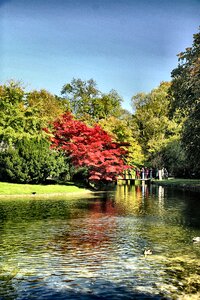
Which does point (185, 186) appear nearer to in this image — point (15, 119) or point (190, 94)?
point (190, 94)

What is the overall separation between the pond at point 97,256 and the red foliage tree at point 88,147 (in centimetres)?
1792

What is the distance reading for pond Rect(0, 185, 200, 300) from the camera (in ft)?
28.3

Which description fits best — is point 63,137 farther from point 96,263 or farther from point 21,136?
point 96,263

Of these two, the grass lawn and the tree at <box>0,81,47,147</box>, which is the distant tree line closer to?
the tree at <box>0,81,47,147</box>

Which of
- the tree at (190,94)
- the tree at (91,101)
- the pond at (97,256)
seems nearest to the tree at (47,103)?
the tree at (91,101)

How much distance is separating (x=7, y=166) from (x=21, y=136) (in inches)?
129

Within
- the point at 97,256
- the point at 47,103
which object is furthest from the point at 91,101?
the point at 97,256

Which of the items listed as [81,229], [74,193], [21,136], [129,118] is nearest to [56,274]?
[81,229]

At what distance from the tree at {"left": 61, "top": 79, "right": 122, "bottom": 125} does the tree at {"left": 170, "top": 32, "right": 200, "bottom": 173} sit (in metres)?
47.8

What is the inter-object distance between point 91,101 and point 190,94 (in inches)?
2148

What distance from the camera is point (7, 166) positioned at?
118ft

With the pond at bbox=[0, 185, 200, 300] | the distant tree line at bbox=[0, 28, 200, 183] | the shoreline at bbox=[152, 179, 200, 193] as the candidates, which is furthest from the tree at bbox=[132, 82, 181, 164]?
the pond at bbox=[0, 185, 200, 300]

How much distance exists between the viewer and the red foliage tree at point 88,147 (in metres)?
38.4

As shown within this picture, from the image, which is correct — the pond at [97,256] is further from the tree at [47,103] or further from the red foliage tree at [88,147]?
the tree at [47,103]
